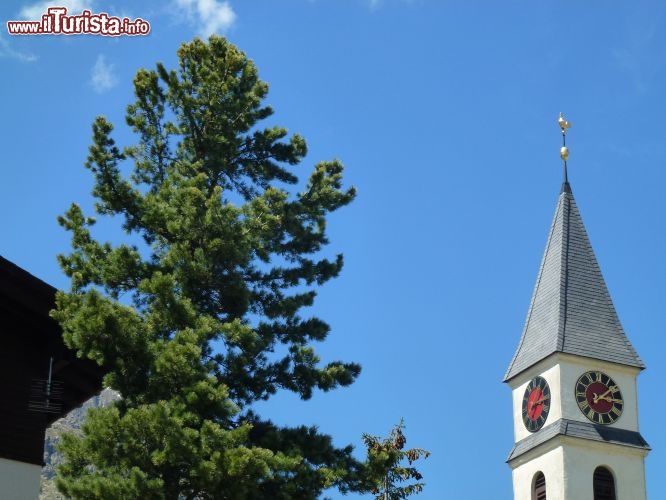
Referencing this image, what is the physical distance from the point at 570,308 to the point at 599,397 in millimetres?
4165

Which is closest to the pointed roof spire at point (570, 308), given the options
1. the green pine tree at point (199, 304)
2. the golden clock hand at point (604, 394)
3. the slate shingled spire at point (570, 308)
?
the slate shingled spire at point (570, 308)

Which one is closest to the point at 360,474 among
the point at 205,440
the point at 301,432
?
the point at 301,432

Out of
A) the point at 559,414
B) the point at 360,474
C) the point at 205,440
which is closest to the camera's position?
the point at 205,440

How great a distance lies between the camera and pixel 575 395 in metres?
50.5

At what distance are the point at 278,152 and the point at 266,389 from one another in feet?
17.8

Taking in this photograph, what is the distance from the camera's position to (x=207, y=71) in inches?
1145

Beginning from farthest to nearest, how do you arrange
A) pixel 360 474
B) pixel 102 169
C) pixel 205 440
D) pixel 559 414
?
pixel 559 414 < pixel 102 169 < pixel 360 474 < pixel 205 440

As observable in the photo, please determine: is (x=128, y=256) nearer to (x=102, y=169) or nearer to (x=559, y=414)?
(x=102, y=169)

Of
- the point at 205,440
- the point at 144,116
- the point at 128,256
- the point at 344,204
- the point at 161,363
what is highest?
the point at 144,116

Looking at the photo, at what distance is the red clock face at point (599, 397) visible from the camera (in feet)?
165

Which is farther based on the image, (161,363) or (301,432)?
(301,432)

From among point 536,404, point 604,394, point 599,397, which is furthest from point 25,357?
point 604,394

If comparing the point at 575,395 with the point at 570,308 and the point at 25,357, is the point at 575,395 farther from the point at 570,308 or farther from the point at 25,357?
the point at 25,357

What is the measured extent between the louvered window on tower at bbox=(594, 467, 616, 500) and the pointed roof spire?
14.5 ft
